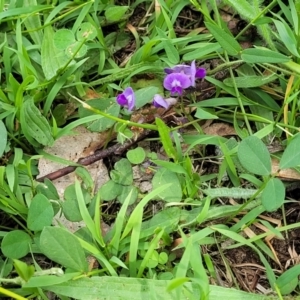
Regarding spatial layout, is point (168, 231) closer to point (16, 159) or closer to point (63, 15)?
point (16, 159)

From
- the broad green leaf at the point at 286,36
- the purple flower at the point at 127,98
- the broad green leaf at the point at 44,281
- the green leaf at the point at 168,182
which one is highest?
the broad green leaf at the point at 286,36

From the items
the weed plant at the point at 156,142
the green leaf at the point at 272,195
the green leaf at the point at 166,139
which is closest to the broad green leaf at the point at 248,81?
the weed plant at the point at 156,142

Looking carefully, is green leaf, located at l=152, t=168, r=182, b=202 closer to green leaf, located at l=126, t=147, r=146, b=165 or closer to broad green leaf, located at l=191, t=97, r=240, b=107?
green leaf, located at l=126, t=147, r=146, b=165

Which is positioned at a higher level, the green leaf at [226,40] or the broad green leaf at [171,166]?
the green leaf at [226,40]

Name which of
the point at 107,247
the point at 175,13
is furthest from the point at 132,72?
the point at 107,247

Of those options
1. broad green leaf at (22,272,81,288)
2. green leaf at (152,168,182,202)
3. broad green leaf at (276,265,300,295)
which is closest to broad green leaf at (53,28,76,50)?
green leaf at (152,168,182,202)

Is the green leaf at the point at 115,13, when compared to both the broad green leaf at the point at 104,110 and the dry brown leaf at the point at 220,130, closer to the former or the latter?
the broad green leaf at the point at 104,110
